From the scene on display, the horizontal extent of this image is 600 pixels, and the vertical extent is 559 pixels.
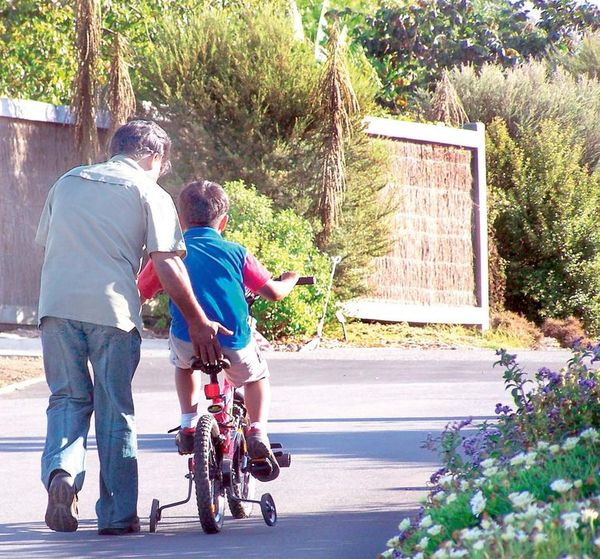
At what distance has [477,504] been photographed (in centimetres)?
505

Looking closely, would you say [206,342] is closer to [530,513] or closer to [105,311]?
[105,311]

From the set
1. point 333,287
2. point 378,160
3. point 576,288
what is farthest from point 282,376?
point 576,288

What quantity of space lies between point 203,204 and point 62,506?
1.68 metres

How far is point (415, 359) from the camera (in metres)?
16.9

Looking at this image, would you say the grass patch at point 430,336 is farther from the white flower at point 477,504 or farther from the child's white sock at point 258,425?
the white flower at point 477,504

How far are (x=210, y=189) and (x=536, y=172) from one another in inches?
696

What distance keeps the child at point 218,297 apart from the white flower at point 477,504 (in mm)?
2100

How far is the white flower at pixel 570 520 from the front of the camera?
4.34 metres

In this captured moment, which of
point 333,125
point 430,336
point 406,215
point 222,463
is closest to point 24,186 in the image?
point 333,125

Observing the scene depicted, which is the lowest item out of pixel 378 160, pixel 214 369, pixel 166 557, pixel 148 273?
pixel 166 557

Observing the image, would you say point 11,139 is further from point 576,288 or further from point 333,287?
point 576,288

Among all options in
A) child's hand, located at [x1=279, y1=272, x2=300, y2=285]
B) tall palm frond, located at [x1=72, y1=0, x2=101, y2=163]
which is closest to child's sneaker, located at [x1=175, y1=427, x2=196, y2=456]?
child's hand, located at [x1=279, y1=272, x2=300, y2=285]

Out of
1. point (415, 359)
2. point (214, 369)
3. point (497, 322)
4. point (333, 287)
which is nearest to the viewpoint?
point (214, 369)

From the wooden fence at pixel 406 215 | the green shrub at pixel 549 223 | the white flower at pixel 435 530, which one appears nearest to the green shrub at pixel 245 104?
the wooden fence at pixel 406 215
